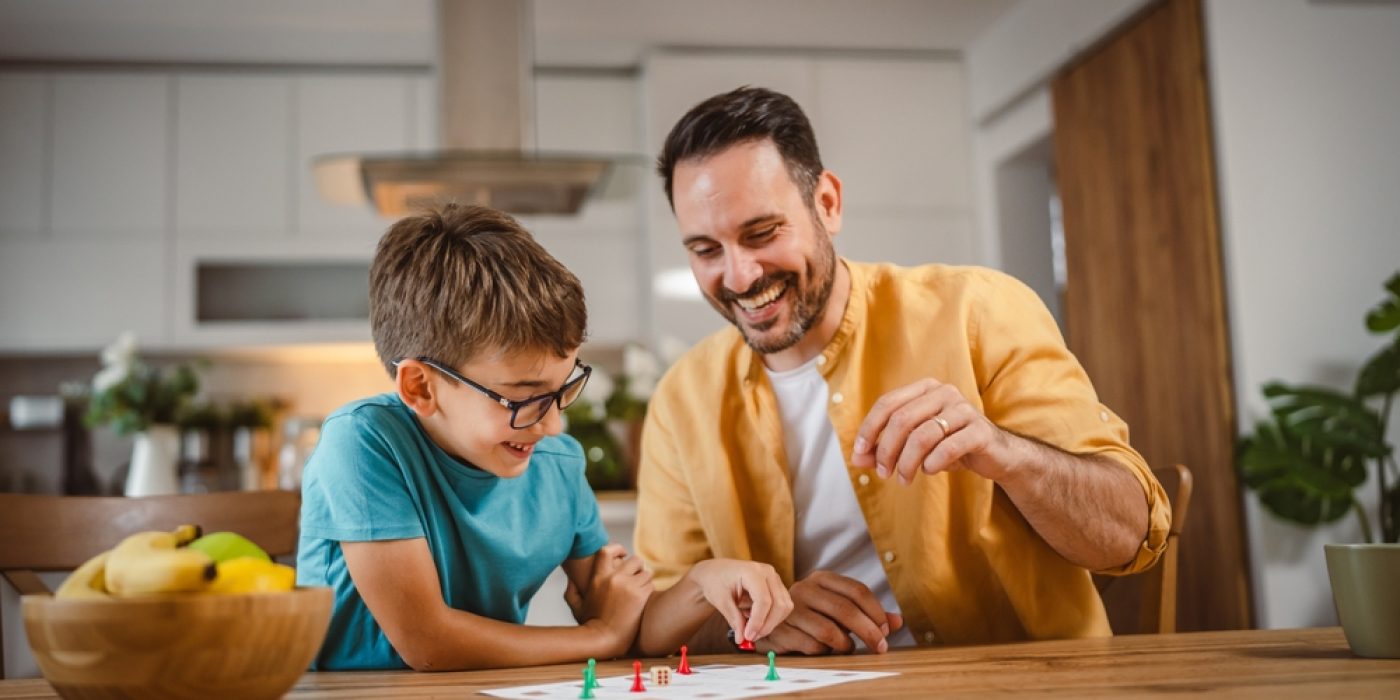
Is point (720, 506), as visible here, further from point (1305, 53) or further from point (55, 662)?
point (1305, 53)

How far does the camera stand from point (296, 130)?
4.64 m

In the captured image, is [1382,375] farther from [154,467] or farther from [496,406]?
[154,467]

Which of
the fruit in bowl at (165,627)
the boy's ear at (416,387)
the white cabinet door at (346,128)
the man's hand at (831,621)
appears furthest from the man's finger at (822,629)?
the white cabinet door at (346,128)

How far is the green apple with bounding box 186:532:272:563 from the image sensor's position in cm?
76

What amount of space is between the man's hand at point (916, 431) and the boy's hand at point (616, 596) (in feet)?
1.02

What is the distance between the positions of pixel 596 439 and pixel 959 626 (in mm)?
1790

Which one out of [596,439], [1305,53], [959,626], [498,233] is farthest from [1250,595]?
[498,233]

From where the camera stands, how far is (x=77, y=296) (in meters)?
4.48

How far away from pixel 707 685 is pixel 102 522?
0.89 meters

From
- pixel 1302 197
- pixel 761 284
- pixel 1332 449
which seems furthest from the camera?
pixel 1302 197

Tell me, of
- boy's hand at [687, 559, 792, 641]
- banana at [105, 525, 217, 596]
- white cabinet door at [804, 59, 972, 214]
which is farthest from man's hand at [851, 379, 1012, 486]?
white cabinet door at [804, 59, 972, 214]

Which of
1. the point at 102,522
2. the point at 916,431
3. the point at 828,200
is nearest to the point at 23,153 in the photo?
the point at 102,522

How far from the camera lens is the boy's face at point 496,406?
3.92 feet

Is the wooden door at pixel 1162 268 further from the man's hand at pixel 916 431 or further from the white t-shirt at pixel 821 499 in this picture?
the man's hand at pixel 916 431
